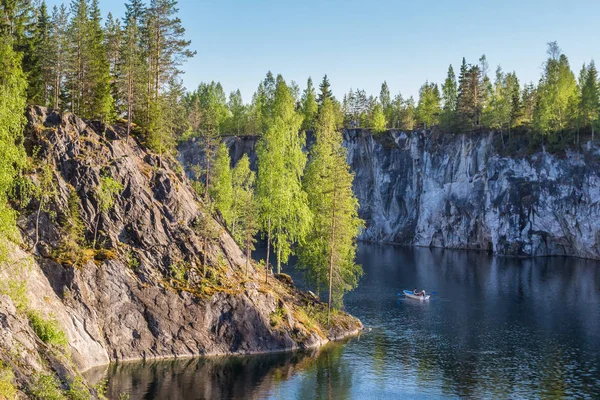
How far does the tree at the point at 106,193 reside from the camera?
152 feet

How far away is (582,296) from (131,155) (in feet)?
194

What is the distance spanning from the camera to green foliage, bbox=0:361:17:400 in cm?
2112

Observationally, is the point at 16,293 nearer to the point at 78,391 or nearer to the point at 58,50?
the point at 78,391

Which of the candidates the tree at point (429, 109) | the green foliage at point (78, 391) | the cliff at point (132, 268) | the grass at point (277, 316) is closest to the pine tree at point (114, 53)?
the cliff at point (132, 268)

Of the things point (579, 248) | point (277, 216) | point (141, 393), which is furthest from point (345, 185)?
point (579, 248)

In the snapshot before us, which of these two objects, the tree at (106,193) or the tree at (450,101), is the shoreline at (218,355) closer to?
the tree at (106,193)

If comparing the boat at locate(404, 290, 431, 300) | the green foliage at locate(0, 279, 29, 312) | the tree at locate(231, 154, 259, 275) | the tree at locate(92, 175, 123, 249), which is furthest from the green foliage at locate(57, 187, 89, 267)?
the boat at locate(404, 290, 431, 300)

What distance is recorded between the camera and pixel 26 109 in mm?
47031

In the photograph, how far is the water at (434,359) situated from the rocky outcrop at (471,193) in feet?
103

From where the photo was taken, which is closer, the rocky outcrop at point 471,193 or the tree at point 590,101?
the tree at point 590,101

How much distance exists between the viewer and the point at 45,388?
2373 centimetres

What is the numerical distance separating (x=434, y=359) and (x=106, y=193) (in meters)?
30.3

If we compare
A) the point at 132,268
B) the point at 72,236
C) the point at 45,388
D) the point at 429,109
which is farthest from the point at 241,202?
the point at 429,109

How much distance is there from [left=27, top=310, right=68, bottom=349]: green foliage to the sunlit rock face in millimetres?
97683
